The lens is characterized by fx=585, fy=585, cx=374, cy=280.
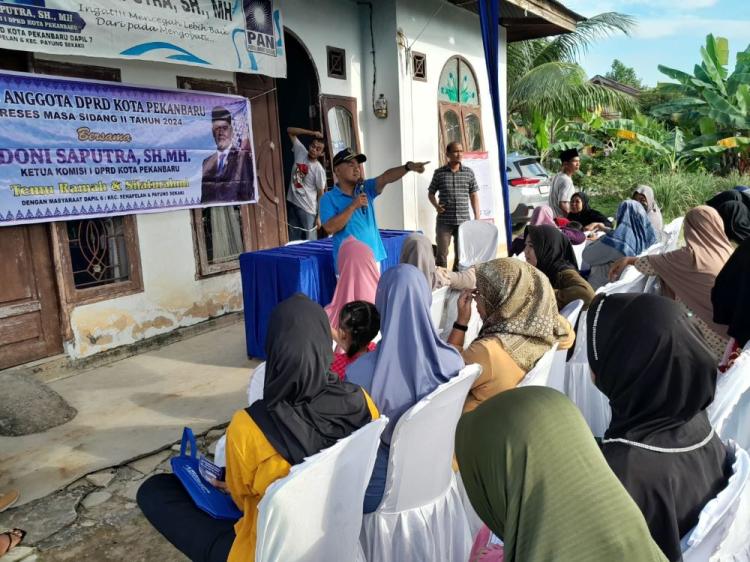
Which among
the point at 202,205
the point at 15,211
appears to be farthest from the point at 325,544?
the point at 202,205

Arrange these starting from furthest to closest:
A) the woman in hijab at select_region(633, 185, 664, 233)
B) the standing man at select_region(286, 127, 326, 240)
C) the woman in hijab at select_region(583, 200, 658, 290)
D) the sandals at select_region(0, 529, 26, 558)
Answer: the standing man at select_region(286, 127, 326, 240), the woman in hijab at select_region(633, 185, 664, 233), the woman in hijab at select_region(583, 200, 658, 290), the sandals at select_region(0, 529, 26, 558)

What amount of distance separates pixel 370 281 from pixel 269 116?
10.3 ft

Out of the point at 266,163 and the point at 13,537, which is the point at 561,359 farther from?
the point at 266,163

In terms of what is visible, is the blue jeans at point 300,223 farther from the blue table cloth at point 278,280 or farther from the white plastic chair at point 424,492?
the white plastic chair at point 424,492

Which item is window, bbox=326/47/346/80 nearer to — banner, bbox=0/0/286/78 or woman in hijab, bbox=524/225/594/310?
banner, bbox=0/0/286/78

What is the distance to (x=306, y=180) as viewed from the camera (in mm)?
6363

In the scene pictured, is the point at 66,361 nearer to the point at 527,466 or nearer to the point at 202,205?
the point at 202,205

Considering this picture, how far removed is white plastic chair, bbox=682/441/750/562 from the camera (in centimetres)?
130

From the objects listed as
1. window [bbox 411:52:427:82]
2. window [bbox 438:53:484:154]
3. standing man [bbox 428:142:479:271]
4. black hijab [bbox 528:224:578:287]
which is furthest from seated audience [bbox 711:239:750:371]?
window [bbox 438:53:484:154]

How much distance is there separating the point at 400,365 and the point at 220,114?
4130 mm

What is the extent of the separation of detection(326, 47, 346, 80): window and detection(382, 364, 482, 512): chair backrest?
5.45 metres

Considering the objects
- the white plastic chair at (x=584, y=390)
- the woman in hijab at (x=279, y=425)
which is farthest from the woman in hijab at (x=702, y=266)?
the woman in hijab at (x=279, y=425)

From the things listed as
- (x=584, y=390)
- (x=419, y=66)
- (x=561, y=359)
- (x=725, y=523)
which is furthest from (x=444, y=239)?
(x=725, y=523)

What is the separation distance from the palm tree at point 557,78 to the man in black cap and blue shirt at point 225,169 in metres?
10.1
